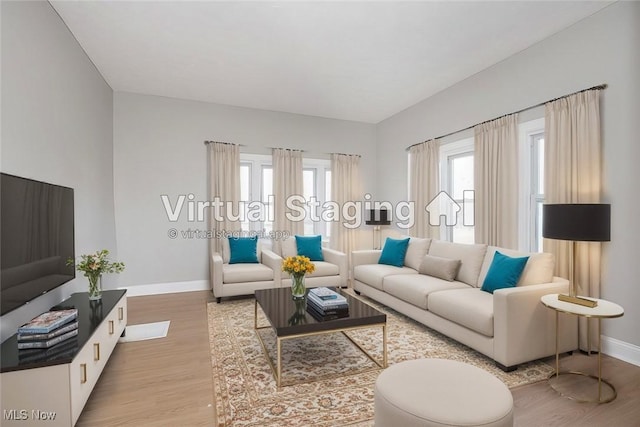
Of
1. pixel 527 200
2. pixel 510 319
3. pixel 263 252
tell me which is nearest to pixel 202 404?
pixel 510 319

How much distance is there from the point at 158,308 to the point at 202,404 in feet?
7.85

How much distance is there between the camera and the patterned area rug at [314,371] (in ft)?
6.35

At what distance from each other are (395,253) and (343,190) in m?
1.92

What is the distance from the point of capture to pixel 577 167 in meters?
2.90

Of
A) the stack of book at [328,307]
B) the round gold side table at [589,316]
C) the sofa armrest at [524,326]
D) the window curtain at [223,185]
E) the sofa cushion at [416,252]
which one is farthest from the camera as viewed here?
the window curtain at [223,185]

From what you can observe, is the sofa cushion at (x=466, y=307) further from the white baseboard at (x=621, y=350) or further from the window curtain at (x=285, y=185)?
the window curtain at (x=285, y=185)

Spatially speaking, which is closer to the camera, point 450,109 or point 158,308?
point 158,308

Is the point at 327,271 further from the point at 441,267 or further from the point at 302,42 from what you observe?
the point at 302,42

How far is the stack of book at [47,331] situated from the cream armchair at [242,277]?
7.42 feet

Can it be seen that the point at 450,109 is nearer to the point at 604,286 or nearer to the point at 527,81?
the point at 527,81

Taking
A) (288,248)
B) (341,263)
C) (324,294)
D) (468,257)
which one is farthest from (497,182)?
(288,248)

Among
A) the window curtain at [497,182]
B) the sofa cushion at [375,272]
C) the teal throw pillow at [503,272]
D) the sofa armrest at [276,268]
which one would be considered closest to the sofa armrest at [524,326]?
the teal throw pillow at [503,272]

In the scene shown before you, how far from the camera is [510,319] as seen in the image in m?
2.38

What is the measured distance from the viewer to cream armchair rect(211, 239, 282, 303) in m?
4.23
